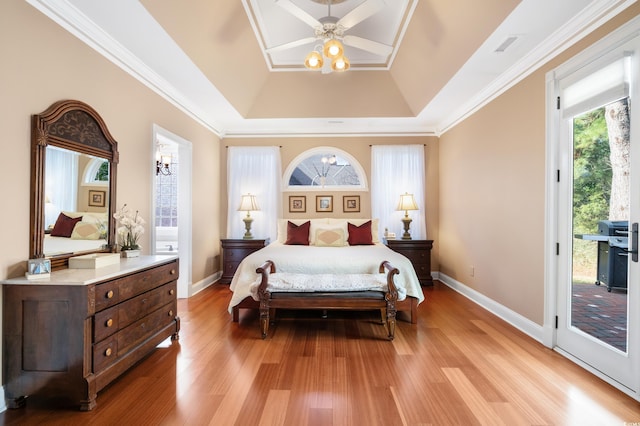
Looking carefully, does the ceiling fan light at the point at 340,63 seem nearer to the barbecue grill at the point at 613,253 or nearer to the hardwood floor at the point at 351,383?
the barbecue grill at the point at 613,253

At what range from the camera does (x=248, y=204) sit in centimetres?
512

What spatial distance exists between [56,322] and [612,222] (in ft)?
12.5

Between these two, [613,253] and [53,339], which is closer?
[53,339]

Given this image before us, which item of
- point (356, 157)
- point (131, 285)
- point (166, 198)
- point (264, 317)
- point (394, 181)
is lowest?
point (264, 317)

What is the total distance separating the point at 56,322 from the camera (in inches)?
70.8

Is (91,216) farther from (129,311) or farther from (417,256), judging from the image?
(417,256)

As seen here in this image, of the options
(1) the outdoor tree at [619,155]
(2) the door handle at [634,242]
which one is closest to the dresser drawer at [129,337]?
(2) the door handle at [634,242]

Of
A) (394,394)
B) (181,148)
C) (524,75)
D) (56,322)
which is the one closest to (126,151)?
(181,148)

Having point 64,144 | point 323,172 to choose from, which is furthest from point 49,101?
point 323,172

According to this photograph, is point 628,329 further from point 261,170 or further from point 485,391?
point 261,170

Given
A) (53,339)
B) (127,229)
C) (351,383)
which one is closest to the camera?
(53,339)

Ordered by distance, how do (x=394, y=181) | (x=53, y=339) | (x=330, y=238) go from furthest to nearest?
(x=394, y=181), (x=330, y=238), (x=53, y=339)

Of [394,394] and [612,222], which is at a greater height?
[612,222]

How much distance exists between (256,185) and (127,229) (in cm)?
278
